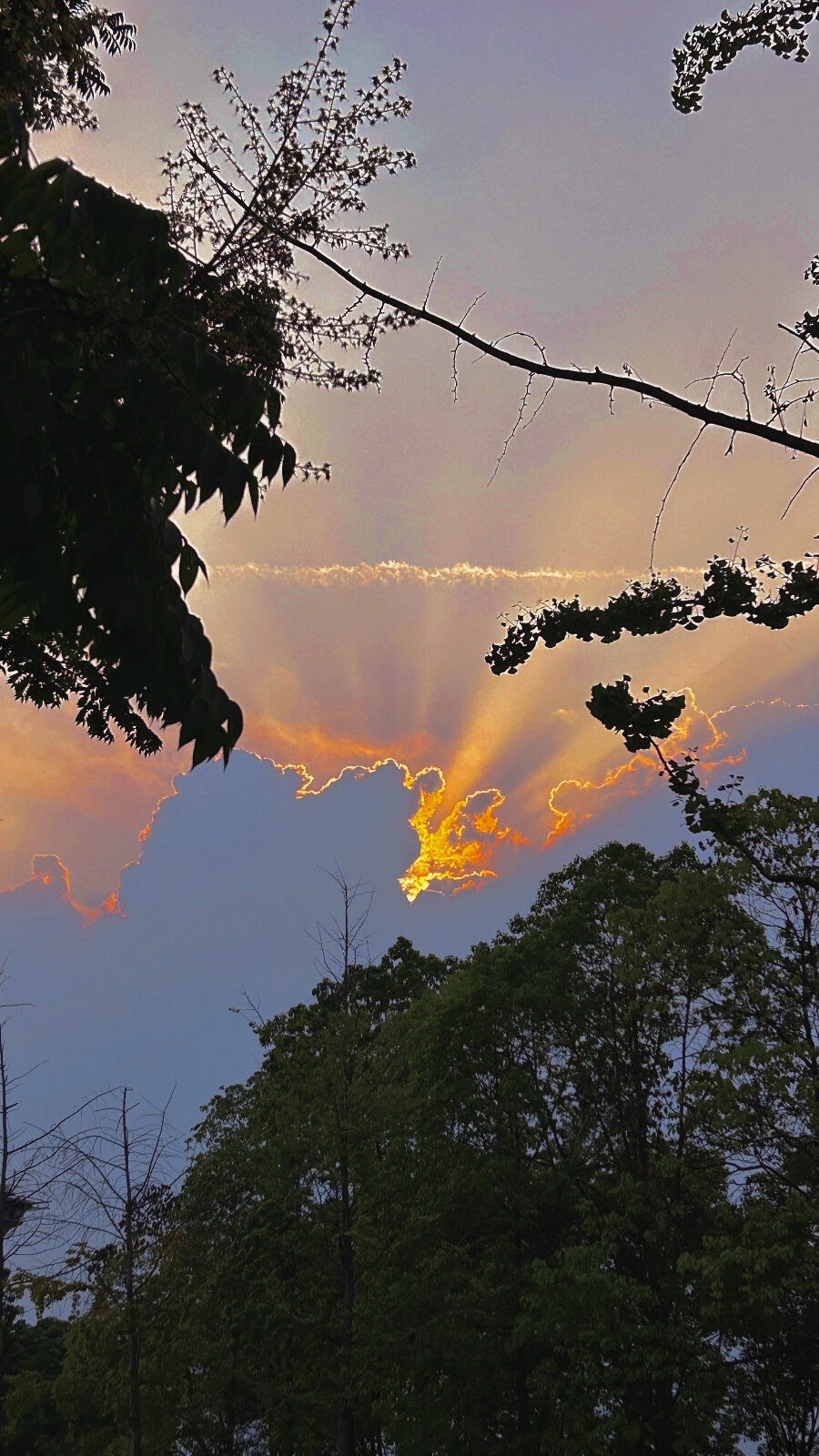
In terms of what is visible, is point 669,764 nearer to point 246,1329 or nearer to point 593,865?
point 593,865

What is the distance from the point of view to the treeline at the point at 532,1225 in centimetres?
1742

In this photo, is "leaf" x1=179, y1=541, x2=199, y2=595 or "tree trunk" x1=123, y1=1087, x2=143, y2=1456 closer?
"leaf" x1=179, y1=541, x2=199, y2=595

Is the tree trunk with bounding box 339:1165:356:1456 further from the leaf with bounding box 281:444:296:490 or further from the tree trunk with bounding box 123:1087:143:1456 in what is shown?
the leaf with bounding box 281:444:296:490

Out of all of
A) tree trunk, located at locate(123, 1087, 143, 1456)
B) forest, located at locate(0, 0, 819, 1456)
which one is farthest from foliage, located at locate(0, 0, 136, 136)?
tree trunk, located at locate(123, 1087, 143, 1456)

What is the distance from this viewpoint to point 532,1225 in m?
21.3

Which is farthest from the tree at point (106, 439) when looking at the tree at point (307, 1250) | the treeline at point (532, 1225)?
the tree at point (307, 1250)

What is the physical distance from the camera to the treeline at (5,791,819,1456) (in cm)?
1742

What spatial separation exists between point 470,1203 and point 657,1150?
13.7ft

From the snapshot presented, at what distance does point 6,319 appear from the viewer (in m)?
4.53

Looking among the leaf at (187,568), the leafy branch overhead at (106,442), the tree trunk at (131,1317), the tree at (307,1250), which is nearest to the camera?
the leafy branch overhead at (106,442)

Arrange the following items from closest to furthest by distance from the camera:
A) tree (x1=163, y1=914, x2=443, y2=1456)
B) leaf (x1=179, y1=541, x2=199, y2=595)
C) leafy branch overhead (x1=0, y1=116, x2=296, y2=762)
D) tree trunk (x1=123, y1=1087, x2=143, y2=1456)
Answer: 1. leafy branch overhead (x1=0, y1=116, x2=296, y2=762)
2. leaf (x1=179, y1=541, x2=199, y2=595)
3. tree trunk (x1=123, y1=1087, x2=143, y2=1456)
4. tree (x1=163, y1=914, x2=443, y2=1456)

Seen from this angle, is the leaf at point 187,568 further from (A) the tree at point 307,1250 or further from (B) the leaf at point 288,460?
(A) the tree at point 307,1250

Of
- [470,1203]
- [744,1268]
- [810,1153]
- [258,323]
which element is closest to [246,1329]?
[470,1203]

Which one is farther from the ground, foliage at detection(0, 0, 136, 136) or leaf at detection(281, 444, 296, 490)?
foliage at detection(0, 0, 136, 136)
